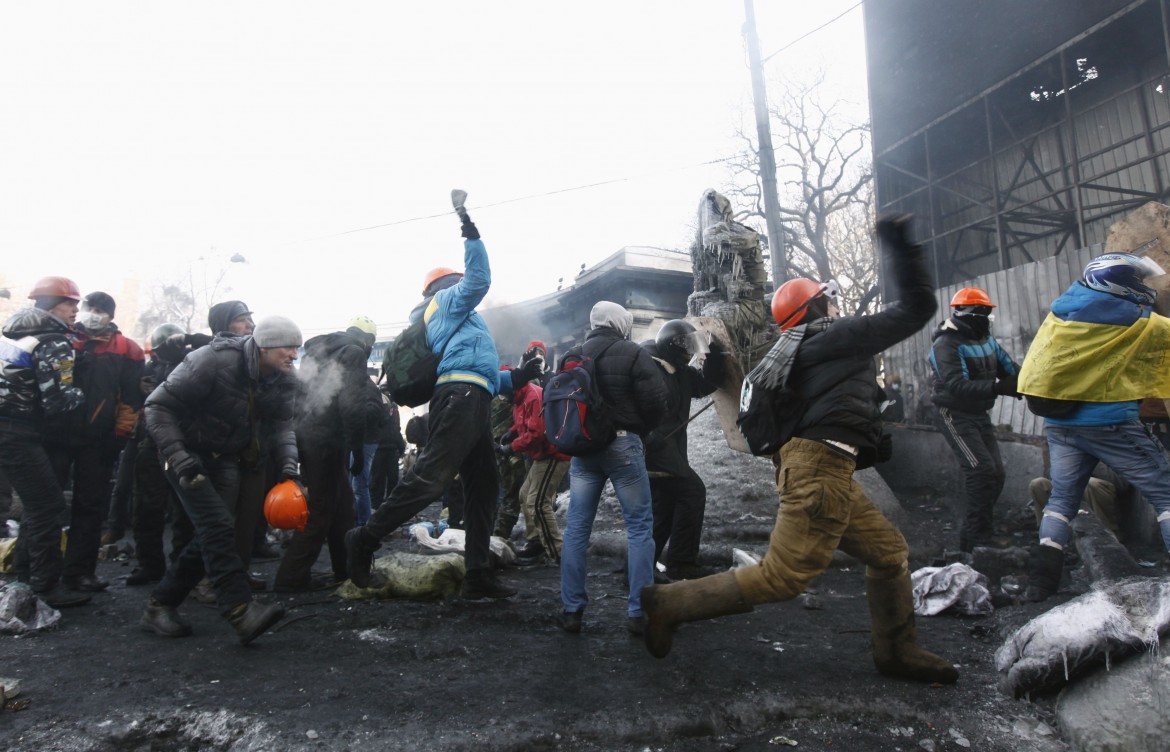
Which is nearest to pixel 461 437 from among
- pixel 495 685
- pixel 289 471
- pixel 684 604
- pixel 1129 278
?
pixel 289 471

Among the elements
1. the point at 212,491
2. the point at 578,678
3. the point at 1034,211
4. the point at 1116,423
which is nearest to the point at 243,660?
the point at 212,491

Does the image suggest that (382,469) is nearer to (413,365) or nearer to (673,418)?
(673,418)

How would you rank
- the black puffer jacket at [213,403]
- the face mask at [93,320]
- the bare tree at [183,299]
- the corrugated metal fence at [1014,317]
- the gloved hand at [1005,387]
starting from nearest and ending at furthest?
the black puffer jacket at [213,403]
the face mask at [93,320]
the gloved hand at [1005,387]
the corrugated metal fence at [1014,317]
the bare tree at [183,299]

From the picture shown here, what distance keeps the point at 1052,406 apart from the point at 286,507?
14.1 feet

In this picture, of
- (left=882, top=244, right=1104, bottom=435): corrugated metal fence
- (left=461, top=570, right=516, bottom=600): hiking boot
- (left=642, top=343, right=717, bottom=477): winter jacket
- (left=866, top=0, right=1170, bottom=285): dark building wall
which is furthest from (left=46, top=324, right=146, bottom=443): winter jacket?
(left=866, top=0, right=1170, bottom=285): dark building wall

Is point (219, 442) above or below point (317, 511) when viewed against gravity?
above

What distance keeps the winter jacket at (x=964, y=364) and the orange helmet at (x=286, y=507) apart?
4590mm

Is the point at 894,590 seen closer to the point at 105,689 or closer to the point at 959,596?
the point at 959,596

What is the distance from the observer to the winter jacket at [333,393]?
15.9 ft

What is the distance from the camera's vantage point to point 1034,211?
13.3 metres

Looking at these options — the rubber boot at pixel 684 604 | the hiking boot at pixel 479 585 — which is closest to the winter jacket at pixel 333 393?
the hiking boot at pixel 479 585

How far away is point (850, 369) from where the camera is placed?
3.07 meters

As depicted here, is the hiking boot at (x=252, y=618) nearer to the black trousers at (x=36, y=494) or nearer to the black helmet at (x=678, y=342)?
the black trousers at (x=36, y=494)

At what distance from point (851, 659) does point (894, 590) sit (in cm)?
51
